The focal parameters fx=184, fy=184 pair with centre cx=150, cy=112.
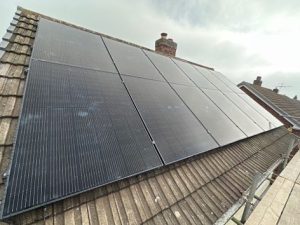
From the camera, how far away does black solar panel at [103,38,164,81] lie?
4277 millimetres

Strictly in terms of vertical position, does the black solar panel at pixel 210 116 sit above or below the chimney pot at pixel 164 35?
below

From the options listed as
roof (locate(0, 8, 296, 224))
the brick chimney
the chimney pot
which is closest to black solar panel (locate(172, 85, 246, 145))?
roof (locate(0, 8, 296, 224))

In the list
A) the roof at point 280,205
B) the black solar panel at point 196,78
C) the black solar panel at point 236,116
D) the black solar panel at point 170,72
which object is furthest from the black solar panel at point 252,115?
the roof at point 280,205

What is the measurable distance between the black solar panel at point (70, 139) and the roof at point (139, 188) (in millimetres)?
234

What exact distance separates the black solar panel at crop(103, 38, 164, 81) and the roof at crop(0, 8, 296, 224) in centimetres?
177

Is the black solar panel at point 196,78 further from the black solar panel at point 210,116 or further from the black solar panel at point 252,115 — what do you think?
the black solar panel at point 252,115

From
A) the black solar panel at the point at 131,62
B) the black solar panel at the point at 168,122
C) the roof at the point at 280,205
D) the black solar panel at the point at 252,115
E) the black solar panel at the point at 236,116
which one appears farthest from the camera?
the black solar panel at the point at 252,115

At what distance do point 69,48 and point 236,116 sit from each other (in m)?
5.05

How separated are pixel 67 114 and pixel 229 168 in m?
3.38

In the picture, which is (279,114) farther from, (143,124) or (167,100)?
(143,124)

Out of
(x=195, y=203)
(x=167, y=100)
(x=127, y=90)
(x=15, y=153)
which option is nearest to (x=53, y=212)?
(x=15, y=153)

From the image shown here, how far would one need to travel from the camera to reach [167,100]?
4.13 metres

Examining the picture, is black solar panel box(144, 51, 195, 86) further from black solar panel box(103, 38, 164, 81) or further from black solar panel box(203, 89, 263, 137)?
black solar panel box(203, 89, 263, 137)

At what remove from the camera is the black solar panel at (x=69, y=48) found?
3.20 metres
